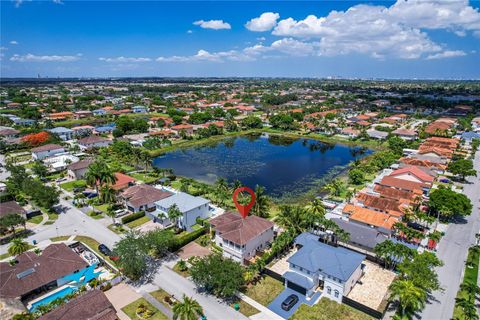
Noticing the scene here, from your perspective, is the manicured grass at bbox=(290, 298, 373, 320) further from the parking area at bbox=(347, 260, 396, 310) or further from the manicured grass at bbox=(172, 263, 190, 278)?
the manicured grass at bbox=(172, 263, 190, 278)

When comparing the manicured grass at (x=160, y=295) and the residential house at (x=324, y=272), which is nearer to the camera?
the manicured grass at (x=160, y=295)

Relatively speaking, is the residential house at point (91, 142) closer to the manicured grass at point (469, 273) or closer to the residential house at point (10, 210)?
the residential house at point (10, 210)

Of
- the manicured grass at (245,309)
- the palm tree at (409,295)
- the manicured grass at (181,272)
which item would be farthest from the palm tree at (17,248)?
the palm tree at (409,295)

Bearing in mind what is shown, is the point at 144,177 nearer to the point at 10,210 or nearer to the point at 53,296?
the point at 10,210

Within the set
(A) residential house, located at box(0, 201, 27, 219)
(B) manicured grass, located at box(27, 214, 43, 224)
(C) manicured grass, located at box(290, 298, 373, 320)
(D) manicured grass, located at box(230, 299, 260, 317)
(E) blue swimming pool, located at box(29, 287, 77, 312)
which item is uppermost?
(A) residential house, located at box(0, 201, 27, 219)

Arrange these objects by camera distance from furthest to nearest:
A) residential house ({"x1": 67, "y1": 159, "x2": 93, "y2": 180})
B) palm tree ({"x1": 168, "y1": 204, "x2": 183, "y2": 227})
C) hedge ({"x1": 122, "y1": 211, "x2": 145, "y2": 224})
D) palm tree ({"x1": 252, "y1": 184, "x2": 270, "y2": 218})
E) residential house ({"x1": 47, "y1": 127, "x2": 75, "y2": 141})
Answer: residential house ({"x1": 47, "y1": 127, "x2": 75, "y2": 141}) < residential house ({"x1": 67, "y1": 159, "x2": 93, "y2": 180}) < hedge ({"x1": 122, "y1": 211, "x2": 145, "y2": 224}) < palm tree ({"x1": 252, "y1": 184, "x2": 270, "y2": 218}) < palm tree ({"x1": 168, "y1": 204, "x2": 183, "y2": 227})

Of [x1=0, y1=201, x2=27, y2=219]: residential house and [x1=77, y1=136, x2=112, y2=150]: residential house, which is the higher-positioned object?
[x1=77, y1=136, x2=112, y2=150]: residential house

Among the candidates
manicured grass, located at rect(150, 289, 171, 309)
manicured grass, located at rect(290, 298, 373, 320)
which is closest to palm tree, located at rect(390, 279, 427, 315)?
manicured grass, located at rect(290, 298, 373, 320)
